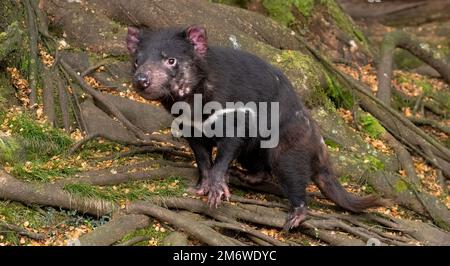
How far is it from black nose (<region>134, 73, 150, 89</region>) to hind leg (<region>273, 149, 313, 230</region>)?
122 centimetres

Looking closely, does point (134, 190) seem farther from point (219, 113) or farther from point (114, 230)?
point (219, 113)

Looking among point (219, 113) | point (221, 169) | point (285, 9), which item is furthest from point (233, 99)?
point (285, 9)

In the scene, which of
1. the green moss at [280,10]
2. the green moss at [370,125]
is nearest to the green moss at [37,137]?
the green moss at [370,125]

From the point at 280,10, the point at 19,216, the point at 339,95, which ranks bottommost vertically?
the point at 19,216

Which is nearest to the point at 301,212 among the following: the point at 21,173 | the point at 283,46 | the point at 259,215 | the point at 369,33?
the point at 259,215

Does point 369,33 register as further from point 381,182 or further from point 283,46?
point 381,182

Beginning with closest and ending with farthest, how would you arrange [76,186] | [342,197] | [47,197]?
1. [47,197]
2. [76,186]
3. [342,197]

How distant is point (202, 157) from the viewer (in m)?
5.55

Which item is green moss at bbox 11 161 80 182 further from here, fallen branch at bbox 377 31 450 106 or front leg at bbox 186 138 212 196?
fallen branch at bbox 377 31 450 106

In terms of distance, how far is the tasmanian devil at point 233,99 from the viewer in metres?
5.07

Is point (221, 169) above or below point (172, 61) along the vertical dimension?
below

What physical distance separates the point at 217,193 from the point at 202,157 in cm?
46

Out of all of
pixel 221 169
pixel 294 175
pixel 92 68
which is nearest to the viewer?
pixel 221 169
